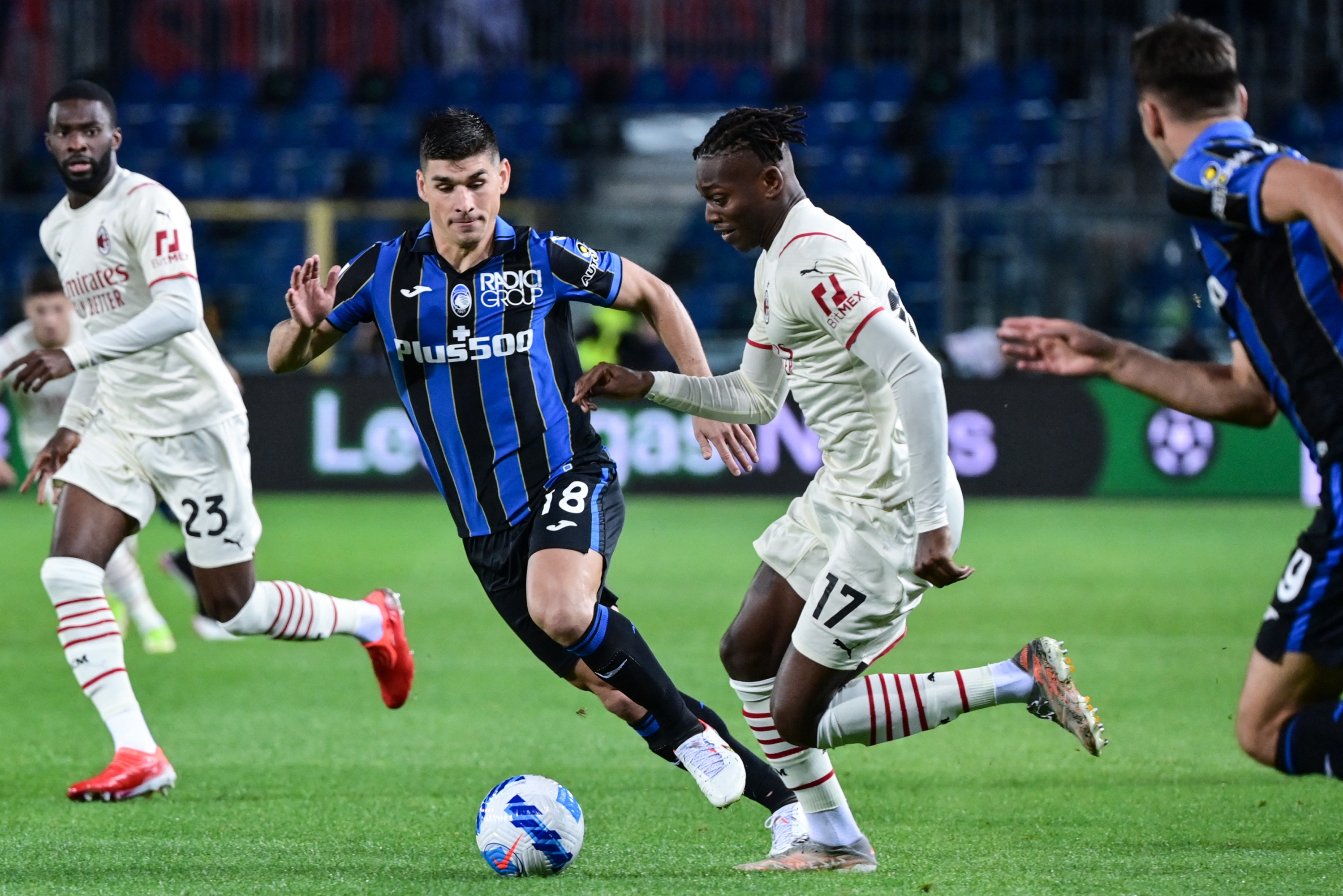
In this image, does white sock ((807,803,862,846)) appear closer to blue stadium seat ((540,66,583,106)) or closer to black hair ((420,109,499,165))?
black hair ((420,109,499,165))

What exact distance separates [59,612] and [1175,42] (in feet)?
13.5

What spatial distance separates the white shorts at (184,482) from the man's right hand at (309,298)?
4.25ft

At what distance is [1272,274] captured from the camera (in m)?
3.72

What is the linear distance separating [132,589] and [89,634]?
3247mm

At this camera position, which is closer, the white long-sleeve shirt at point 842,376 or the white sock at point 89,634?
the white long-sleeve shirt at point 842,376

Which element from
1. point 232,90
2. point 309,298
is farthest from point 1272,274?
point 232,90

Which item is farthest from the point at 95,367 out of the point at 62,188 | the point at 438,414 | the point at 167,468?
the point at 62,188

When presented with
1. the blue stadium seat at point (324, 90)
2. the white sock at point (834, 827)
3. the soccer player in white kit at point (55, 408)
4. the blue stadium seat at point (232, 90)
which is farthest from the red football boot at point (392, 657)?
the blue stadium seat at point (232, 90)

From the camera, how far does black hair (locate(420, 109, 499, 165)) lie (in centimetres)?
513

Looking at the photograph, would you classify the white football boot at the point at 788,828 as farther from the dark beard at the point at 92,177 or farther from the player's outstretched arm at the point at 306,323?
the dark beard at the point at 92,177

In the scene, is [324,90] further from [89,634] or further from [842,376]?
[842,376]

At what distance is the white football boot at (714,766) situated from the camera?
4.61m

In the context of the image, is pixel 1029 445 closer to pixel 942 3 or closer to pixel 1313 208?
pixel 942 3

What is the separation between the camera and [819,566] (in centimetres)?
471
